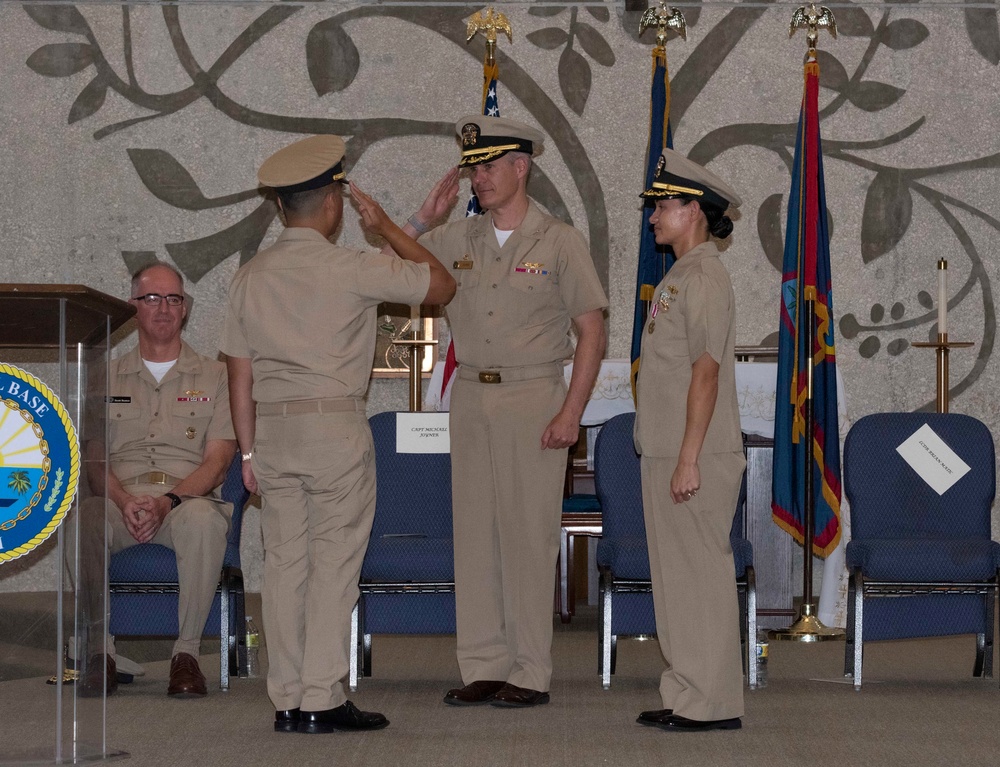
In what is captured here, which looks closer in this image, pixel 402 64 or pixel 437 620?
pixel 437 620

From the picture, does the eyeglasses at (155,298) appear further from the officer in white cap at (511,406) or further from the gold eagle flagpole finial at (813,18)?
the gold eagle flagpole finial at (813,18)

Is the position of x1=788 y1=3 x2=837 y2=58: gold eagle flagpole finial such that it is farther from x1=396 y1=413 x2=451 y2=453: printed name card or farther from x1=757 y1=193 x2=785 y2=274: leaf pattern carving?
x1=396 y1=413 x2=451 y2=453: printed name card

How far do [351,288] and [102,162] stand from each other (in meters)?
4.05

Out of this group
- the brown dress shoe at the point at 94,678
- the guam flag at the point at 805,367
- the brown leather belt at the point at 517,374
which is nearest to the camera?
the brown dress shoe at the point at 94,678

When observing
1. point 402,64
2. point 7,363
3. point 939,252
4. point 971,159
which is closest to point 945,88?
point 971,159

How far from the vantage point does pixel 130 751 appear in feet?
10.1

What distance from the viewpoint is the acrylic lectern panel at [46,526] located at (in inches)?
109

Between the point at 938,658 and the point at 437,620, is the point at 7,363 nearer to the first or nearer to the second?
the point at 437,620

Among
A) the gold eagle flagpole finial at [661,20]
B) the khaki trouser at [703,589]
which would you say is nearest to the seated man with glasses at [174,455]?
the khaki trouser at [703,589]

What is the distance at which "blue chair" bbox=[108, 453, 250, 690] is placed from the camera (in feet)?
13.0

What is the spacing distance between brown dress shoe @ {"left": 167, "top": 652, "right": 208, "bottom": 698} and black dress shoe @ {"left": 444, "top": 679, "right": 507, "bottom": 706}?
77 centimetres

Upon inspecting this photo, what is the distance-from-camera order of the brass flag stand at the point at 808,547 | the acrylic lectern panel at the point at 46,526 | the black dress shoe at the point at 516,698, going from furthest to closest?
the brass flag stand at the point at 808,547 → the black dress shoe at the point at 516,698 → the acrylic lectern panel at the point at 46,526

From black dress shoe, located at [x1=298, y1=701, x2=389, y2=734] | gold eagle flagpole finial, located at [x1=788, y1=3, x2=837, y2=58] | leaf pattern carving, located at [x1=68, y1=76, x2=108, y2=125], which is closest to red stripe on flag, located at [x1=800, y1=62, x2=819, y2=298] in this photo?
gold eagle flagpole finial, located at [x1=788, y1=3, x2=837, y2=58]

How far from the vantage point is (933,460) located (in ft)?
14.9
